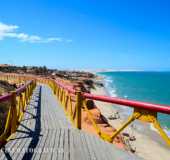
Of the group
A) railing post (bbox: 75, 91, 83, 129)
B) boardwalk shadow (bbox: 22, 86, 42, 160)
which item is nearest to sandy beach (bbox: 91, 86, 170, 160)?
railing post (bbox: 75, 91, 83, 129)

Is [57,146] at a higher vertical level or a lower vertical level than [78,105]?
lower

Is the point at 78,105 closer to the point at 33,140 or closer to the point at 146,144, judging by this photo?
the point at 33,140

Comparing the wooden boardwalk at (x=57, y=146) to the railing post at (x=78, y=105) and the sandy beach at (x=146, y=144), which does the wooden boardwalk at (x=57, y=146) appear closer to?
the railing post at (x=78, y=105)

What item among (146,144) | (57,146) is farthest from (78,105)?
(146,144)

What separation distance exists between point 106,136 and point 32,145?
5.20 ft

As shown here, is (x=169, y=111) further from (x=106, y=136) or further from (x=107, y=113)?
(x=107, y=113)

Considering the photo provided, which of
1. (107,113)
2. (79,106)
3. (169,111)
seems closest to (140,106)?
(169,111)

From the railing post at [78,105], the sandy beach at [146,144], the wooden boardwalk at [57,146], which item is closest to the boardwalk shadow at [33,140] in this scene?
the wooden boardwalk at [57,146]

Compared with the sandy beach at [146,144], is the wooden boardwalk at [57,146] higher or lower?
higher

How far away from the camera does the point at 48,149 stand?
224 inches

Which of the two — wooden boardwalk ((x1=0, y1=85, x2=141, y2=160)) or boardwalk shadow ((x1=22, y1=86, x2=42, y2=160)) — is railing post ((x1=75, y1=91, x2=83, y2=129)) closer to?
wooden boardwalk ((x1=0, y1=85, x2=141, y2=160))

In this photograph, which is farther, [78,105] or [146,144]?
[146,144]

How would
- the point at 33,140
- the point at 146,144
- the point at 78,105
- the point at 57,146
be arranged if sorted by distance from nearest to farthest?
the point at 57,146 → the point at 33,140 → the point at 78,105 → the point at 146,144

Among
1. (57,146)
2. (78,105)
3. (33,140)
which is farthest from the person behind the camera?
(78,105)
